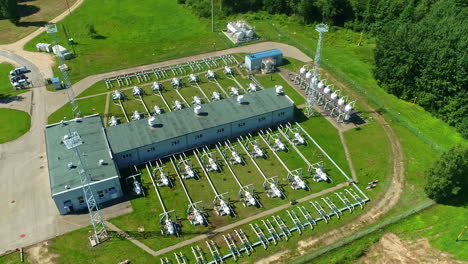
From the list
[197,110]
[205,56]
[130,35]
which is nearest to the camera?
[197,110]

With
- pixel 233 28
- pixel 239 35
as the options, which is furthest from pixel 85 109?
pixel 233 28

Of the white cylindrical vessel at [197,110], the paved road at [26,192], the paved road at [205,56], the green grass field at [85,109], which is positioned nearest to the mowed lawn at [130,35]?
the paved road at [205,56]

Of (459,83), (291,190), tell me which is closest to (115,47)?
(291,190)

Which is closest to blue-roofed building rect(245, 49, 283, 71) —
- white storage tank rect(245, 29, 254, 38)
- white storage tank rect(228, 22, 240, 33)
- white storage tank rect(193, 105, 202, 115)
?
white storage tank rect(245, 29, 254, 38)

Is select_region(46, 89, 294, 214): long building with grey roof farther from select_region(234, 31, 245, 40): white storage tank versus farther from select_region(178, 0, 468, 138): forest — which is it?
select_region(234, 31, 245, 40): white storage tank

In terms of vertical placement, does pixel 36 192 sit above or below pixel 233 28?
below

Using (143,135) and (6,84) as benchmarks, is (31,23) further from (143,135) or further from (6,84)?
(143,135)
